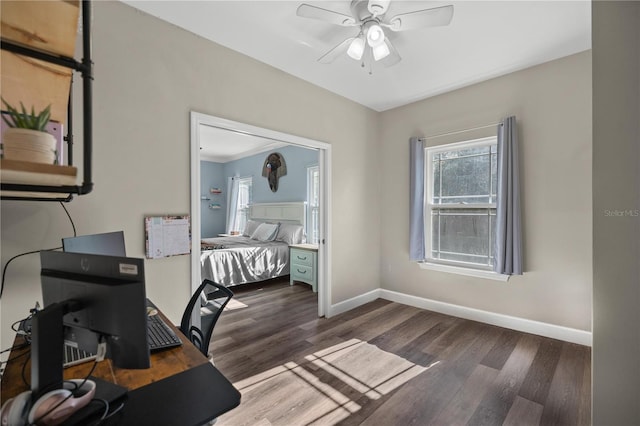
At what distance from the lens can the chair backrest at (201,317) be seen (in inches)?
59.8

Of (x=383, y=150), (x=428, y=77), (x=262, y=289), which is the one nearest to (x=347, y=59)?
(x=428, y=77)

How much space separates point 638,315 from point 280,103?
112 inches

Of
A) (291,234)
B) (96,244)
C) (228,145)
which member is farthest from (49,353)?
(228,145)

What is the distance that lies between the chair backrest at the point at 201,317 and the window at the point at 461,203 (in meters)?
2.66

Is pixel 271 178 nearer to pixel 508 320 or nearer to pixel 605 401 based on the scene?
Result: pixel 508 320

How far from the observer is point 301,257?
4531 millimetres

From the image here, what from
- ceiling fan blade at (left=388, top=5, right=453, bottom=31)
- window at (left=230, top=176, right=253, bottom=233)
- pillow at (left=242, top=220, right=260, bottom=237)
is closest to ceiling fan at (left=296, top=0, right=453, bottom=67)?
ceiling fan blade at (left=388, top=5, right=453, bottom=31)

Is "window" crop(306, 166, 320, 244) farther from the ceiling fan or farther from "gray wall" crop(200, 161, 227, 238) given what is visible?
"gray wall" crop(200, 161, 227, 238)

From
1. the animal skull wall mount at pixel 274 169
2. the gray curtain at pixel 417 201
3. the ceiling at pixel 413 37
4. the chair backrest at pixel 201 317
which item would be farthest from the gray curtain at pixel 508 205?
the animal skull wall mount at pixel 274 169

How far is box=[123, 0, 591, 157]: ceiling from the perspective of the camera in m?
1.96

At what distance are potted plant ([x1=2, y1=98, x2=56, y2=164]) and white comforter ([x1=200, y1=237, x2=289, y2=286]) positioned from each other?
3328 millimetres

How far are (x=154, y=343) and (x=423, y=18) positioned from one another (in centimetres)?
236

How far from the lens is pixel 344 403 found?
6.09 ft

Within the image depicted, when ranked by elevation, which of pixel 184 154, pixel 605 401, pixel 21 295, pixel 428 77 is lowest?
pixel 605 401
